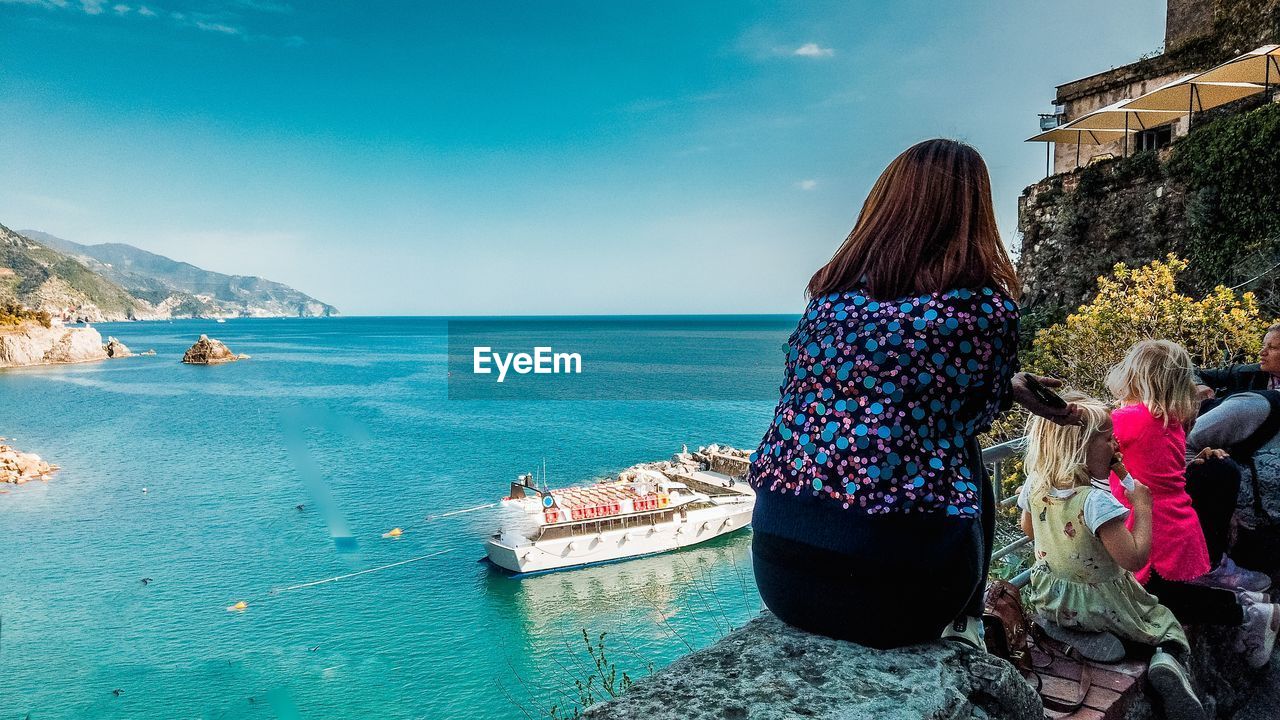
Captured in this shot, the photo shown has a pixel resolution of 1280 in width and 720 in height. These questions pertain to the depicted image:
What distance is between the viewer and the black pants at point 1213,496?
2996 mm

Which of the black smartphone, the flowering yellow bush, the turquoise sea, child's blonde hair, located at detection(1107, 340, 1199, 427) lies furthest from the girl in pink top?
the flowering yellow bush

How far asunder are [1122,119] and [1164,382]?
1939 cm

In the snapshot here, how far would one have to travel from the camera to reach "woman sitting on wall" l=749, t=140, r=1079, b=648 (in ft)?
5.54

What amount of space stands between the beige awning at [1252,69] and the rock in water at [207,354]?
117 metres

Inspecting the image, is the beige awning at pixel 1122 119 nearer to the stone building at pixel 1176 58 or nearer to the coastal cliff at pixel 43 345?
the stone building at pixel 1176 58

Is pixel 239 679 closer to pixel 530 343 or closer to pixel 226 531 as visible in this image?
pixel 226 531

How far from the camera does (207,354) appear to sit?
10706cm

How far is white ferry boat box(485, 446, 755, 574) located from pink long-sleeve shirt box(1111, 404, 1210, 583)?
23.9m

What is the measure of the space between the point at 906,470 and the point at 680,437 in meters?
46.7

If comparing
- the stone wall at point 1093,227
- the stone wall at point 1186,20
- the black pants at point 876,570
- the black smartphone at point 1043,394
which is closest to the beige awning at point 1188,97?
the stone wall at point 1093,227

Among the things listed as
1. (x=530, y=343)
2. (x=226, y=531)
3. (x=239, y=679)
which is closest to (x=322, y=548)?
(x=226, y=531)

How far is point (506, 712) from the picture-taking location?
627 inches

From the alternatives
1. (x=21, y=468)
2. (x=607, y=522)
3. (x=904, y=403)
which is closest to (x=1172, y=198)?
(x=904, y=403)

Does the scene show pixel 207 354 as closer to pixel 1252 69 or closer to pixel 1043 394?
pixel 1252 69
